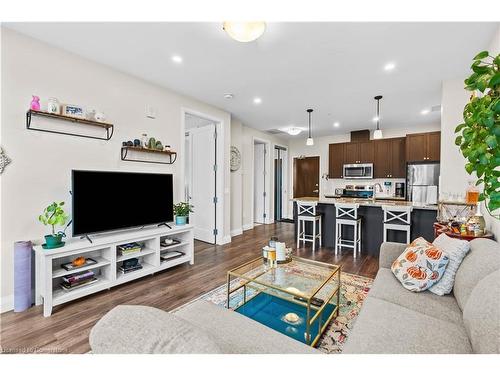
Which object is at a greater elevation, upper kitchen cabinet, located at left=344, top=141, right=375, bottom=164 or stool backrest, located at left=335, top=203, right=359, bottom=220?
upper kitchen cabinet, located at left=344, top=141, right=375, bottom=164

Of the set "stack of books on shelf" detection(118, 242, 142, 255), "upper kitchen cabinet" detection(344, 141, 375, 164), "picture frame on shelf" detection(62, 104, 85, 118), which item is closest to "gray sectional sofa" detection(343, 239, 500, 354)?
"stack of books on shelf" detection(118, 242, 142, 255)

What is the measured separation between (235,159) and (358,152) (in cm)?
340

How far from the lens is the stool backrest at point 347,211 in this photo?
12.6 ft

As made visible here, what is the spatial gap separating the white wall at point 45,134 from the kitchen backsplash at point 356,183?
208 inches

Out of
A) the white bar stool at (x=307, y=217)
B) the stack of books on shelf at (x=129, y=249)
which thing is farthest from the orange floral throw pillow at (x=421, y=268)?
the stack of books on shelf at (x=129, y=249)

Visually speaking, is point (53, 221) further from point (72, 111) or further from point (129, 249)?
point (72, 111)

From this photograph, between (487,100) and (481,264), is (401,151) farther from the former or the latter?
(487,100)

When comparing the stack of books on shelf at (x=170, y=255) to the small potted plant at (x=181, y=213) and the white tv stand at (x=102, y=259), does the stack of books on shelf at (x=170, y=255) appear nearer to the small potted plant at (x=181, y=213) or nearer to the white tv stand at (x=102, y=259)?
the white tv stand at (x=102, y=259)

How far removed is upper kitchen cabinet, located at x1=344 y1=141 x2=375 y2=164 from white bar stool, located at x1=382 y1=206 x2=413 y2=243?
2.70 metres

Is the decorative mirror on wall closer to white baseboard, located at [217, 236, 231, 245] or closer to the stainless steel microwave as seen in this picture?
white baseboard, located at [217, 236, 231, 245]

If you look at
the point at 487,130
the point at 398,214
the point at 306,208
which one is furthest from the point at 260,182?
the point at 487,130

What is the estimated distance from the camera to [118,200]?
2.74 m

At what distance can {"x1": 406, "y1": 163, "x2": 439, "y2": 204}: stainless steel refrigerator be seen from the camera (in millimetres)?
4793
